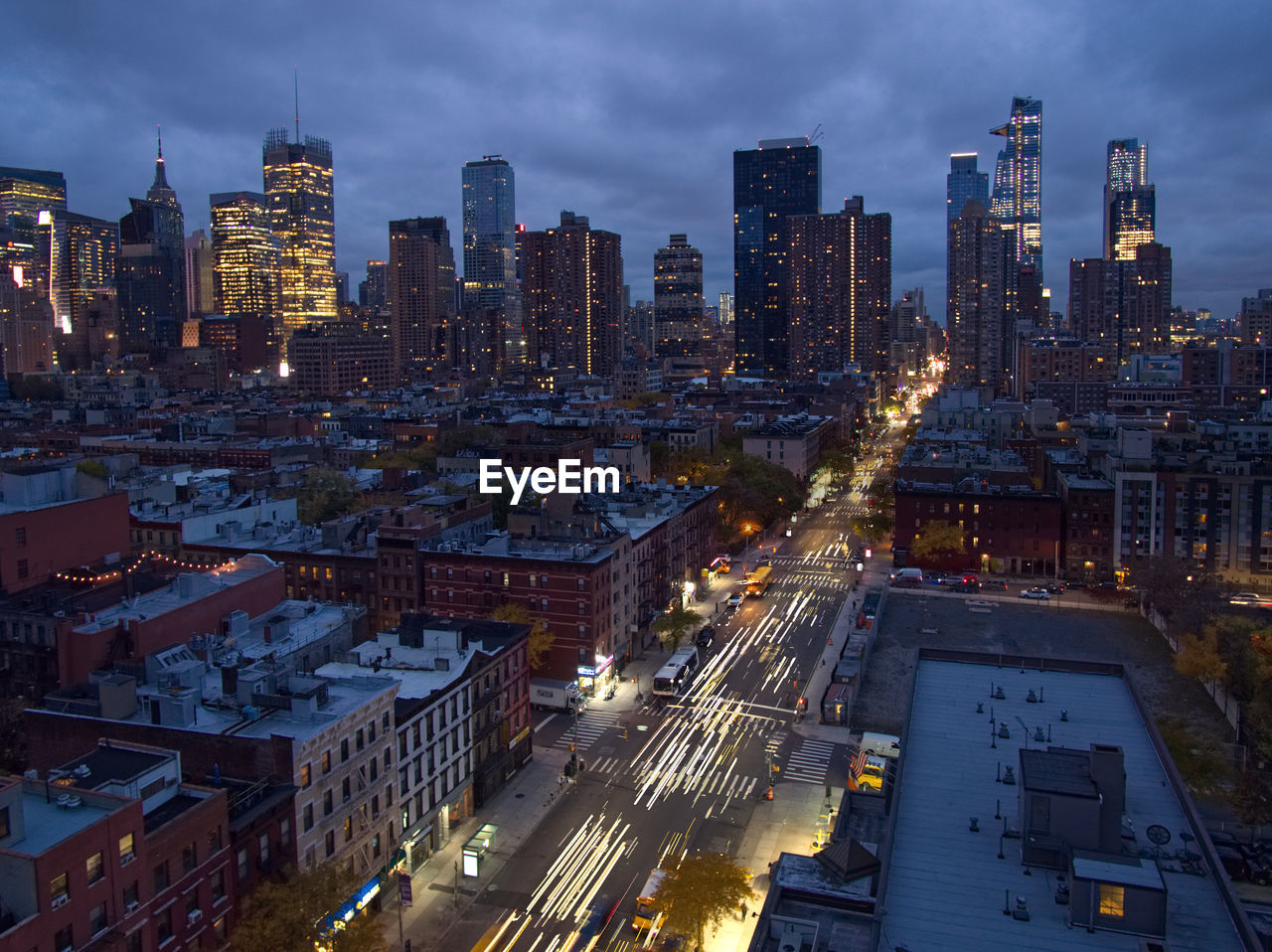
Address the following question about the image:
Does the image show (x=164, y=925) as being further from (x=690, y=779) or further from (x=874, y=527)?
(x=874, y=527)

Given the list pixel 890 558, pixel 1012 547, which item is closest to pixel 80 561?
pixel 890 558

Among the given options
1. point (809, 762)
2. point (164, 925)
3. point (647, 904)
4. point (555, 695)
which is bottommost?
point (647, 904)

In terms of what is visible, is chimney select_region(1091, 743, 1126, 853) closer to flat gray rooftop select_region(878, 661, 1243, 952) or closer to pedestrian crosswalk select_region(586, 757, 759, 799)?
flat gray rooftop select_region(878, 661, 1243, 952)

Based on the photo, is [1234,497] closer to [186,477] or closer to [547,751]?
[547,751]

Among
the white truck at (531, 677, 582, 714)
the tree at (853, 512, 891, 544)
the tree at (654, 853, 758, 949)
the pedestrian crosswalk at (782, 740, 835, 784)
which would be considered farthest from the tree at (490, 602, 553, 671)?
the tree at (853, 512, 891, 544)

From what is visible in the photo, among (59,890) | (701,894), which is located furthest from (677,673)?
(59,890)
